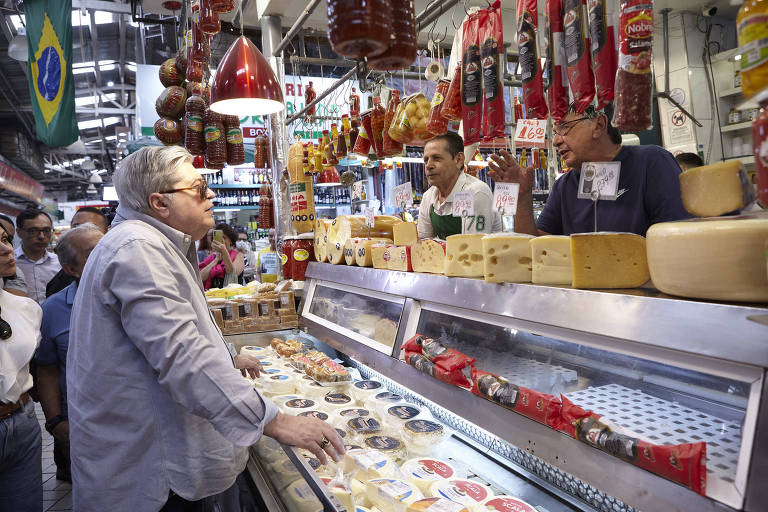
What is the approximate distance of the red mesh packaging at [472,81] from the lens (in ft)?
6.58

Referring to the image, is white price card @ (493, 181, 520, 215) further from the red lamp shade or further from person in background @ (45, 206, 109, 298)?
person in background @ (45, 206, 109, 298)

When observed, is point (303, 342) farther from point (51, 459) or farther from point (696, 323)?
point (51, 459)

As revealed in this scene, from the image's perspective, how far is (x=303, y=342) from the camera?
11.1 ft

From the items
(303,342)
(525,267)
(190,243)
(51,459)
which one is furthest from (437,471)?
(51,459)

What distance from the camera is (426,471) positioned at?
162 centimetres

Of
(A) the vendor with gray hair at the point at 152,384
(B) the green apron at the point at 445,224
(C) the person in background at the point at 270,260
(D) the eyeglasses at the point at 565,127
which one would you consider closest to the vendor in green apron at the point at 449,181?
(B) the green apron at the point at 445,224

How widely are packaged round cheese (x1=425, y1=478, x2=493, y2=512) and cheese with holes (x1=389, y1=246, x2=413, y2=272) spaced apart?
97 centimetres

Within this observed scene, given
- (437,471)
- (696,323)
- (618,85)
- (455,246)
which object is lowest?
(437,471)

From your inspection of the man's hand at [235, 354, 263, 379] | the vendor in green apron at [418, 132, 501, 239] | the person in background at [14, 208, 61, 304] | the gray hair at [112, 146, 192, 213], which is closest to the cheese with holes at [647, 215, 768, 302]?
the gray hair at [112, 146, 192, 213]

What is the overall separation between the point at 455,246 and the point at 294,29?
7.01ft

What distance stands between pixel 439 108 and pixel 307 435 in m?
1.52

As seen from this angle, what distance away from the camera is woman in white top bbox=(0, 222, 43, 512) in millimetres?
2225

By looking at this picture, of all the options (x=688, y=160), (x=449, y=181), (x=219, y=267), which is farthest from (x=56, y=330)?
(x=688, y=160)

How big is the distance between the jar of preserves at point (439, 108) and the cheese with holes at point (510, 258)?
0.91m
